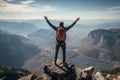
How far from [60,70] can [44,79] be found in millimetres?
5950

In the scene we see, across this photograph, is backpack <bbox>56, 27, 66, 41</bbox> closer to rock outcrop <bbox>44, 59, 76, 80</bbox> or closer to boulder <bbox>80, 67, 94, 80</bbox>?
rock outcrop <bbox>44, 59, 76, 80</bbox>

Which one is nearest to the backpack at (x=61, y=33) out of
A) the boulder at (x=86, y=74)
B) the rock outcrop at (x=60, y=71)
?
the rock outcrop at (x=60, y=71)

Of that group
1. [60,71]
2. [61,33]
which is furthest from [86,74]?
[61,33]

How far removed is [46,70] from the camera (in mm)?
33500

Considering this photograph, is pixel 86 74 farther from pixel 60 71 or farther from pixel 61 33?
pixel 61 33

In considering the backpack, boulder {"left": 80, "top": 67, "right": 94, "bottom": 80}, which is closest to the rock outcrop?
boulder {"left": 80, "top": 67, "right": 94, "bottom": 80}

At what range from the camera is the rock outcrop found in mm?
31087

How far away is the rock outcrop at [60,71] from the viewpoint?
31.1 meters

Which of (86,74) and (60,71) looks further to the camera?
(86,74)

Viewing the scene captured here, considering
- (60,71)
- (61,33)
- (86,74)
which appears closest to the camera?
(61,33)

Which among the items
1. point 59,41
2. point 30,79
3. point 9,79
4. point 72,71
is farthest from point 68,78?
point 9,79

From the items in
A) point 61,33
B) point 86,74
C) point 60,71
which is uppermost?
point 61,33

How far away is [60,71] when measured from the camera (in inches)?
1219

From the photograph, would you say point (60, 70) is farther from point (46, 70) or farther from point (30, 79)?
point (30, 79)
